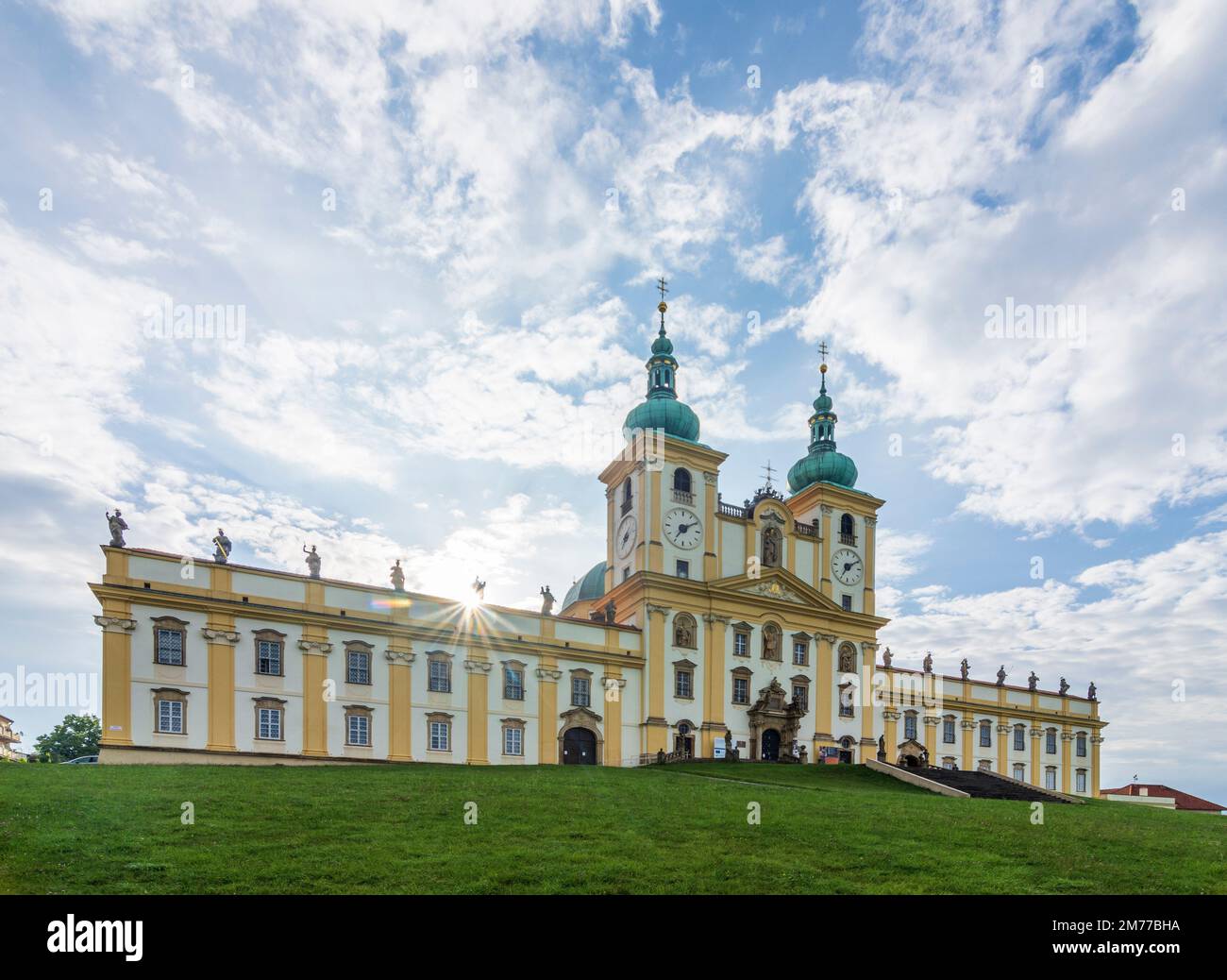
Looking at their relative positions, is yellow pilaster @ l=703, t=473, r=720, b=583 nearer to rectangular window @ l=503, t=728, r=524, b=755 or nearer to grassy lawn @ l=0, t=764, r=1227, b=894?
rectangular window @ l=503, t=728, r=524, b=755

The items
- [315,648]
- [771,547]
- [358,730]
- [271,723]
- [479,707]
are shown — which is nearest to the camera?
[271,723]

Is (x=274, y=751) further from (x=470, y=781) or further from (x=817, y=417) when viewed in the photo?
(x=817, y=417)

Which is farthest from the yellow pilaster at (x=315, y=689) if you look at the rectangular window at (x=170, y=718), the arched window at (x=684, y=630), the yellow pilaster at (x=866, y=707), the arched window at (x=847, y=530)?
the arched window at (x=847, y=530)

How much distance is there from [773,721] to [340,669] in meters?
25.8

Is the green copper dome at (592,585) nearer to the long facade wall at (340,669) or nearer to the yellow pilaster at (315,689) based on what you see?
the long facade wall at (340,669)

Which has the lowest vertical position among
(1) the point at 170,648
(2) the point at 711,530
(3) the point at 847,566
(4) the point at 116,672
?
(4) the point at 116,672

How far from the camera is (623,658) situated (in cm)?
4566

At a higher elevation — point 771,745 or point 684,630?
point 684,630

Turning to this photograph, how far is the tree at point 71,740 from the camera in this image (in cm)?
6875

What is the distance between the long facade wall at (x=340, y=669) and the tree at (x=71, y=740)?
4385 centimetres

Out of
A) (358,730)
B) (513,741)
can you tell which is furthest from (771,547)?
(358,730)

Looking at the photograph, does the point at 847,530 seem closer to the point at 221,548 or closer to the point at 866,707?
the point at 866,707

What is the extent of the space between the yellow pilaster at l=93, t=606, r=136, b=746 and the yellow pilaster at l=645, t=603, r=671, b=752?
25.5m
